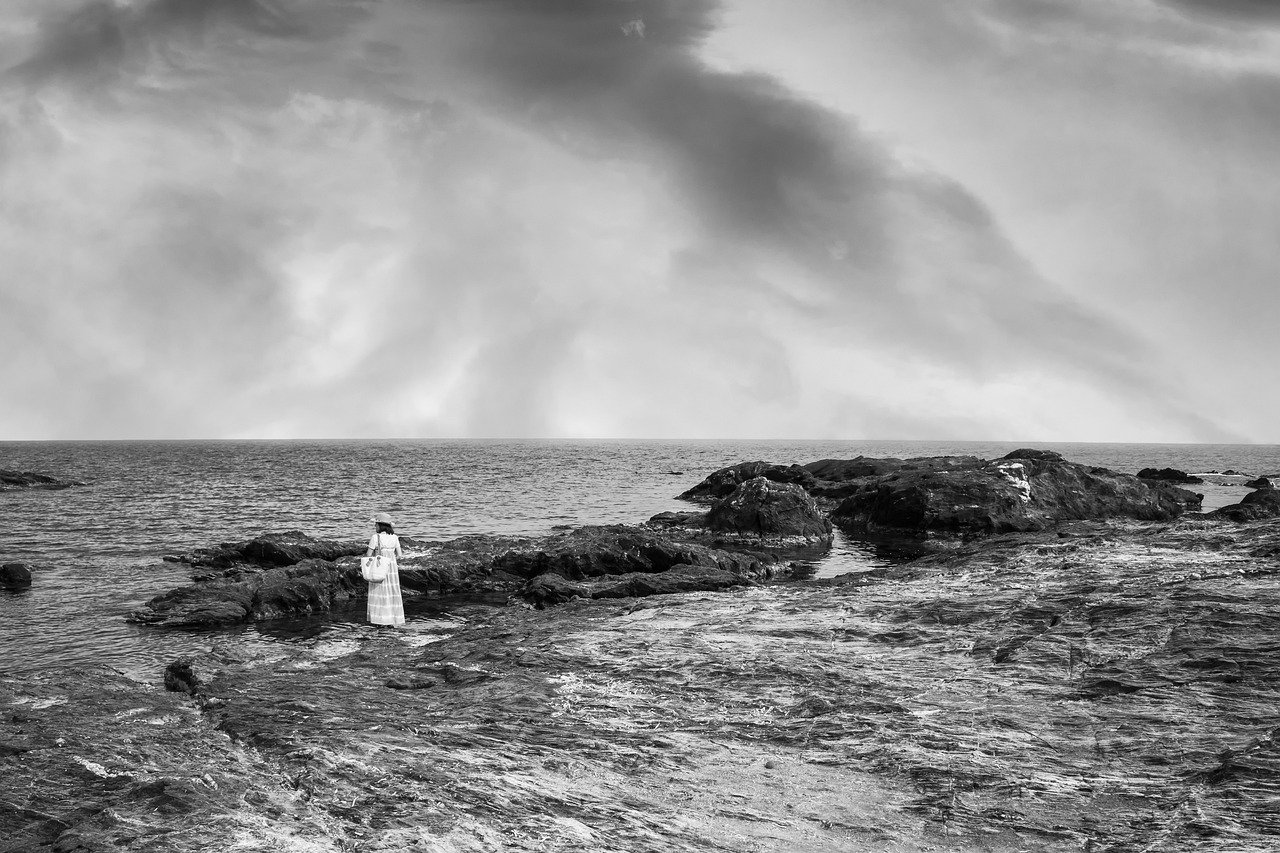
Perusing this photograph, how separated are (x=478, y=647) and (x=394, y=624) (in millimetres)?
5923

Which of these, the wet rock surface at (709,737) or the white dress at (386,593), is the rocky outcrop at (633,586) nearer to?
the white dress at (386,593)

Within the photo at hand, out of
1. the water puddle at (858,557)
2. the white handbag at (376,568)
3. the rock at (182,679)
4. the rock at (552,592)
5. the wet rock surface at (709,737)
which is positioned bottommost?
the water puddle at (858,557)

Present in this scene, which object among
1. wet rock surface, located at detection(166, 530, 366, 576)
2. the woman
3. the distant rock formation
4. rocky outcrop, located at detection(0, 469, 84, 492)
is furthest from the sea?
the distant rock formation

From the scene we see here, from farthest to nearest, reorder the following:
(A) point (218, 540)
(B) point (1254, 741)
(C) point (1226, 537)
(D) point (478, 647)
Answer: (A) point (218, 540) < (C) point (1226, 537) < (D) point (478, 647) < (B) point (1254, 741)

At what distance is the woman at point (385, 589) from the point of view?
19.1m

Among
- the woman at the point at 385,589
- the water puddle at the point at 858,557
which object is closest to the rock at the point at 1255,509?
the water puddle at the point at 858,557

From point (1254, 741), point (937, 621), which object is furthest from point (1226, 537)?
point (1254, 741)

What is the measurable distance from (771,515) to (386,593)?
64.6 ft

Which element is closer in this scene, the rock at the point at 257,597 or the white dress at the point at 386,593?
the white dress at the point at 386,593

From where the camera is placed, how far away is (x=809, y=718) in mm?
10180

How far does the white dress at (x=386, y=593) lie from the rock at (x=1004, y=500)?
25103mm

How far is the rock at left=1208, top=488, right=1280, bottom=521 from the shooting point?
33.1 meters

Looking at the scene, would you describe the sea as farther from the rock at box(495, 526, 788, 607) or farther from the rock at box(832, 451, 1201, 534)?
the rock at box(832, 451, 1201, 534)

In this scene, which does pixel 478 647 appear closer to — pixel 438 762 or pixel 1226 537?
pixel 438 762
